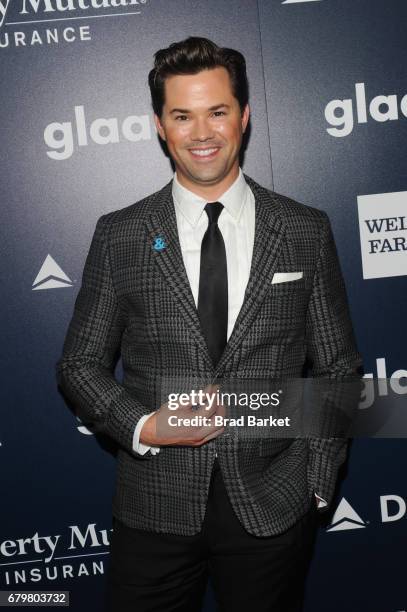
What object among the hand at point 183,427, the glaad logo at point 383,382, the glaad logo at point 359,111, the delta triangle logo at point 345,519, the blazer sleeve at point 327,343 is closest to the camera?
the hand at point 183,427

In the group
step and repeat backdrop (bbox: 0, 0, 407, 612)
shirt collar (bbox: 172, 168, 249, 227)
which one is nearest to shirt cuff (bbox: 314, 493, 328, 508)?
step and repeat backdrop (bbox: 0, 0, 407, 612)

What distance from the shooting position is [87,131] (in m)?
2.43

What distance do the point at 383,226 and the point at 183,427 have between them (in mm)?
1160

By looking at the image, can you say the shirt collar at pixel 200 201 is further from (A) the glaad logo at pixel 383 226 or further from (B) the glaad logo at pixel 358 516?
(B) the glaad logo at pixel 358 516

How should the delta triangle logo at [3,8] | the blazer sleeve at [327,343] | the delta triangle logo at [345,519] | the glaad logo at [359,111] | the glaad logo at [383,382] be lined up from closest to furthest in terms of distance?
the blazer sleeve at [327,343] → the delta triangle logo at [3,8] → the glaad logo at [359,111] → the glaad logo at [383,382] → the delta triangle logo at [345,519]

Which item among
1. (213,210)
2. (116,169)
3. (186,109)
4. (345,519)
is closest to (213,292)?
(213,210)

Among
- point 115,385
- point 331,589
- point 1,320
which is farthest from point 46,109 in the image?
point 331,589

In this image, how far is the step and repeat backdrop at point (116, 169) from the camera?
2.38 metres

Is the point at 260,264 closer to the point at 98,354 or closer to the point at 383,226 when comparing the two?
the point at 98,354

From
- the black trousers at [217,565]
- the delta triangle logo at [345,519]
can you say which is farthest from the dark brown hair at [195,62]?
the delta triangle logo at [345,519]

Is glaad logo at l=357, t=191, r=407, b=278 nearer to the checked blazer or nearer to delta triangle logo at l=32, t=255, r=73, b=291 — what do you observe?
the checked blazer

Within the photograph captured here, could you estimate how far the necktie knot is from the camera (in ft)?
6.45

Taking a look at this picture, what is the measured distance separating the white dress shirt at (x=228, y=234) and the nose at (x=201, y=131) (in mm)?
167

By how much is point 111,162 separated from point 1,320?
68 centimetres
